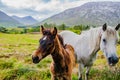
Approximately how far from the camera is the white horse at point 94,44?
6.80 meters

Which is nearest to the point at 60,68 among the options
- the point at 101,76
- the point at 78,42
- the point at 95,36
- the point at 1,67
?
the point at 95,36

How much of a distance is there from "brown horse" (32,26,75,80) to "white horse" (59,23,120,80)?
1.18 metres

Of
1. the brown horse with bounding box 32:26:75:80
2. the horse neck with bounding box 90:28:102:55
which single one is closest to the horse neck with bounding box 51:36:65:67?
the brown horse with bounding box 32:26:75:80

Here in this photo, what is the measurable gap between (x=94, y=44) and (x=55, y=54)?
272 cm

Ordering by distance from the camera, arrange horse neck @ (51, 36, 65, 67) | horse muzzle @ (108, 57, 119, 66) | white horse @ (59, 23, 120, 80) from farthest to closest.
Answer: white horse @ (59, 23, 120, 80) < horse muzzle @ (108, 57, 119, 66) < horse neck @ (51, 36, 65, 67)

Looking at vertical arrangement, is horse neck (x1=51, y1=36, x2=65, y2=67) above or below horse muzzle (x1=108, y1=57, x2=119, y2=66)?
above

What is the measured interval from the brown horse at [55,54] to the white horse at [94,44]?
118cm

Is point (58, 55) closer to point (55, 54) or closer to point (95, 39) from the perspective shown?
point (55, 54)

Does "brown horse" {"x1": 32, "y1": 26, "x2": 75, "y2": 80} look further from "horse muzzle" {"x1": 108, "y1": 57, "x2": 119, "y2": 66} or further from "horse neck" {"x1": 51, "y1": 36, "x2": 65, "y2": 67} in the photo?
"horse muzzle" {"x1": 108, "y1": 57, "x2": 119, "y2": 66}

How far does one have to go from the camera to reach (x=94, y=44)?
8.41 metres

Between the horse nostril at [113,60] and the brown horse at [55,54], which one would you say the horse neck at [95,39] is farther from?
the brown horse at [55,54]

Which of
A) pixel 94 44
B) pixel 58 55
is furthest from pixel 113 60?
pixel 94 44

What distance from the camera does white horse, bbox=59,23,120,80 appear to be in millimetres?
6797

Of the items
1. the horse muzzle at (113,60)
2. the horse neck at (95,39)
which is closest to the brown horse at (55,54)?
the horse muzzle at (113,60)
